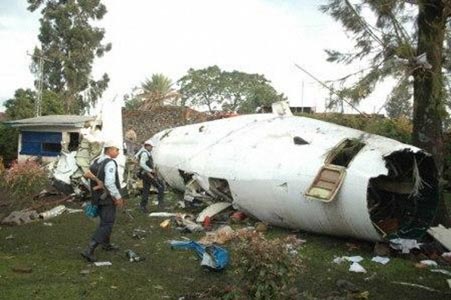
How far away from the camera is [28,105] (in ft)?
132

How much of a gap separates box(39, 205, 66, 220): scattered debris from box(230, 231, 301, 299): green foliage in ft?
27.8

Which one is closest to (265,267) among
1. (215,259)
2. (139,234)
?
(215,259)

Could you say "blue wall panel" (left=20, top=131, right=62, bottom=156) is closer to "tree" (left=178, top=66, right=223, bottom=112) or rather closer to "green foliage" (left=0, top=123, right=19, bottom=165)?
"green foliage" (left=0, top=123, right=19, bottom=165)

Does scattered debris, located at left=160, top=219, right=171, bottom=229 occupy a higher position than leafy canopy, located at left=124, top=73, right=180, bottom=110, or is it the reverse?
leafy canopy, located at left=124, top=73, right=180, bottom=110

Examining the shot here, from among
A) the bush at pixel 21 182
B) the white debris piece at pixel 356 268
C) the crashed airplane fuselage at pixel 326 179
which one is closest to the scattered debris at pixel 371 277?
the white debris piece at pixel 356 268

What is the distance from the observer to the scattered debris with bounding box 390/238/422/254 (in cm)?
928

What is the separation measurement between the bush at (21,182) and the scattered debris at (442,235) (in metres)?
10.5

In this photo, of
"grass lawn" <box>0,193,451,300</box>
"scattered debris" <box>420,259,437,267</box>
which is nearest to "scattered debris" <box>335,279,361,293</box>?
"grass lawn" <box>0,193,451,300</box>

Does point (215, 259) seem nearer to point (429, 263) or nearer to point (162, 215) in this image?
point (429, 263)

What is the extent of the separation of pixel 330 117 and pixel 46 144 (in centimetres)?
2581

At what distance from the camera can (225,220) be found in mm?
12164

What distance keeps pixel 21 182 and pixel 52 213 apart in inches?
76.6

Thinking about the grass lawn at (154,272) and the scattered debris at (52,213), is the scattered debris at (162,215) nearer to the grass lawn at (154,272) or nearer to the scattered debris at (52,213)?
the grass lawn at (154,272)

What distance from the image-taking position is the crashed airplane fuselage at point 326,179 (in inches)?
361
